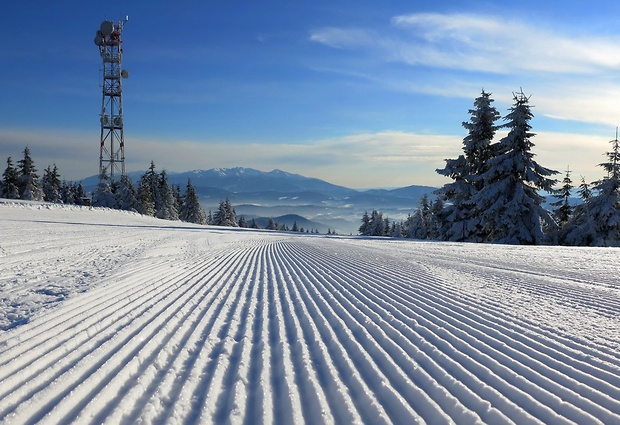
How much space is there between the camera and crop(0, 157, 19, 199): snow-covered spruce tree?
50103 millimetres

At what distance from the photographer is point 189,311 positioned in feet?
21.5

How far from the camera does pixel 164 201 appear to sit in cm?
6197

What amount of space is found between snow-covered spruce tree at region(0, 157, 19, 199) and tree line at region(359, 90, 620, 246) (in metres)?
48.7

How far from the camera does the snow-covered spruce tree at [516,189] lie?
2603cm

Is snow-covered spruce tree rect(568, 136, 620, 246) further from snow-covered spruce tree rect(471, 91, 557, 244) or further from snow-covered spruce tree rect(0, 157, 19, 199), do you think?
snow-covered spruce tree rect(0, 157, 19, 199)

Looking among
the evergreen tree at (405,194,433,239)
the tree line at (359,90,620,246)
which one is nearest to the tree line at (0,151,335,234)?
the evergreen tree at (405,194,433,239)

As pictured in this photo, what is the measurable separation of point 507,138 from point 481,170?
3.32 m

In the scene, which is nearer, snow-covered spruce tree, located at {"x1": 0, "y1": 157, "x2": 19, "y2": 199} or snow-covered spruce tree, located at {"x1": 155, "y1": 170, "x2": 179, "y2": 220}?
snow-covered spruce tree, located at {"x1": 0, "y1": 157, "x2": 19, "y2": 199}

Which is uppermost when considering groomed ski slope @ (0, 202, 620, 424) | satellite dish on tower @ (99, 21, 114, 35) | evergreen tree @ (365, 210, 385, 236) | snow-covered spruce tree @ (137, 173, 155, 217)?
satellite dish on tower @ (99, 21, 114, 35)

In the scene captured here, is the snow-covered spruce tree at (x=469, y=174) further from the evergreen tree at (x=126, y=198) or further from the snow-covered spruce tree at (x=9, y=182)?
the snow-covered spruce tree at (x=9, y=182)

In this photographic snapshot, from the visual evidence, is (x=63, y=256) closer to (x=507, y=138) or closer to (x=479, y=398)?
(x=479, y=398)

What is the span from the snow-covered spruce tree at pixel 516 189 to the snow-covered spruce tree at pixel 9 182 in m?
51.3

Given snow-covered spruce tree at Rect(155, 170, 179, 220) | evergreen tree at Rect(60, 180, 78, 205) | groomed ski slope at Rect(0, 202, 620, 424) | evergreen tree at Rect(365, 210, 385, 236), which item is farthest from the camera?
evergreen tree at Rect(60, 180, 78, 205)

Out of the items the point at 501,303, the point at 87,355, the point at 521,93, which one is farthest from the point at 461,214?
the point at 87,355
